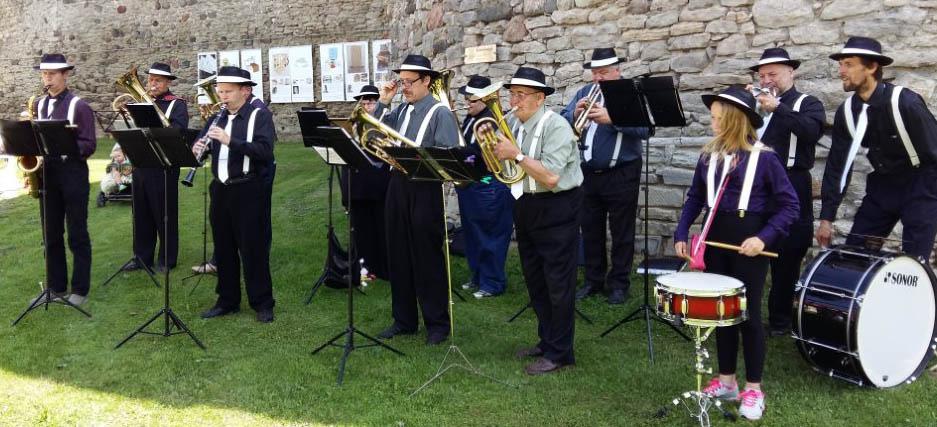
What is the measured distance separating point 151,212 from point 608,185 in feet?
16.7

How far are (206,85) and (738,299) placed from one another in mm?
5034

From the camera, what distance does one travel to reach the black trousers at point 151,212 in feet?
27.1

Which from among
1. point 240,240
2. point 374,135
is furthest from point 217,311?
point 374,135

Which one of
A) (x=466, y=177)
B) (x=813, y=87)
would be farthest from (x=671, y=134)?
(x=466, y=177)

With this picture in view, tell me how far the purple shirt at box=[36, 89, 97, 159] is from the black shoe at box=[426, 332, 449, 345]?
11.9 feet

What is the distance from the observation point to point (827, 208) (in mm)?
5445

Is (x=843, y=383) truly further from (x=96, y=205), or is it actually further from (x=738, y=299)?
(x=96, y=205)

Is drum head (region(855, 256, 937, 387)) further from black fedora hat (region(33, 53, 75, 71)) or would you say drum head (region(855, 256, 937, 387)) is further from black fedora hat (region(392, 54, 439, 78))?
black fedora hat (region(33, 53, 75, 71))

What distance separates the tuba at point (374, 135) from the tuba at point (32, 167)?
11.1 feet

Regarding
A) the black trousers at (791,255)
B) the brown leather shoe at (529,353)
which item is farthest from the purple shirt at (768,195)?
the brown leather shoe at (529,353)

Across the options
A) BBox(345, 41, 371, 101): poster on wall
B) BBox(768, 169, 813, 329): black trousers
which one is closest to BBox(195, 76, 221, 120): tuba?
BBox(768, 169, 813, 329): black trousers

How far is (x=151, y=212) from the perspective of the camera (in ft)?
28.2

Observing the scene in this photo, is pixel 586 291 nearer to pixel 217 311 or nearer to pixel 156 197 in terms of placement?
pixel 217 311

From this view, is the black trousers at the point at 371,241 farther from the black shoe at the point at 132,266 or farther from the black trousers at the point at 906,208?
the black trousers at the point at 906,208
